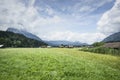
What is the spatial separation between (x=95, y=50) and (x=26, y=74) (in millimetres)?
61576

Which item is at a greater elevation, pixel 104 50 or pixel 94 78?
pixel 104 50

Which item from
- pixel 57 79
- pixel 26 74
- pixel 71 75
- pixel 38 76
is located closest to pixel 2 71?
pixel 26 74

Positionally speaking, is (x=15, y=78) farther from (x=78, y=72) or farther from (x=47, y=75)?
(x=78, y=72)

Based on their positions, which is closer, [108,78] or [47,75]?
[47,75]

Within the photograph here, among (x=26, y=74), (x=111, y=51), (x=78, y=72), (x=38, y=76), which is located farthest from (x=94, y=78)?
(x=111, y=51)

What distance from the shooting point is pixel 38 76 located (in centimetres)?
2234

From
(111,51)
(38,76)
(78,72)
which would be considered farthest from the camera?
(111,51)

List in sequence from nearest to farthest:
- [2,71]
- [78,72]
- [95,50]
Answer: [2,71] < [78,72] < [95,50]

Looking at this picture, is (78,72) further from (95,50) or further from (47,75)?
(95,50)

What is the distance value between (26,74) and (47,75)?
2990mm

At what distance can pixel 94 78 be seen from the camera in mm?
23703

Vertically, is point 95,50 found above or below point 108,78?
above

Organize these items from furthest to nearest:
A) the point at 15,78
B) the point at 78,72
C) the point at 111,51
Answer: the point at 111,51 → the point at 78,72 → the point at 15,78

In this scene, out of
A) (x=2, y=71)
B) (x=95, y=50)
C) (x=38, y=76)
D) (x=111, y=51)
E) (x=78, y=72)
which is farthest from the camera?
(x=95, y=50)
